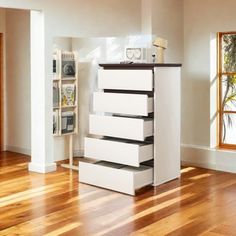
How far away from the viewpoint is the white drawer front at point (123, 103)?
5.34 metres

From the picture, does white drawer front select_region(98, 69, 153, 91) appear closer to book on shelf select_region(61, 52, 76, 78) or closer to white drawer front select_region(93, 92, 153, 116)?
white drawer front select_region(93, 92, 153, 116)

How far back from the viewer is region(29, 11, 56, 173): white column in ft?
19.9

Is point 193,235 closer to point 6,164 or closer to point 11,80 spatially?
point 6,164

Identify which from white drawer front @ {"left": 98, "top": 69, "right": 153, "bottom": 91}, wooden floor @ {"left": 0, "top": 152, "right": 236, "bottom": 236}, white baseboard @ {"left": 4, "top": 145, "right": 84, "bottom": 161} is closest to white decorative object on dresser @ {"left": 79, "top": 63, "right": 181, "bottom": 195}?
white drawer front @ {"left": 98, "top": 69, "right": 153, "bottom": 91}

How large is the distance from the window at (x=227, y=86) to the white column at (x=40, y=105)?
237 cm

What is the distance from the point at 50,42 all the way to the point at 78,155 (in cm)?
188

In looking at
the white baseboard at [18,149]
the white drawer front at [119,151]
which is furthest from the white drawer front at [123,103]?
the white baseboard at [18,149]

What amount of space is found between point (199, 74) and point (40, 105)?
7.39ft

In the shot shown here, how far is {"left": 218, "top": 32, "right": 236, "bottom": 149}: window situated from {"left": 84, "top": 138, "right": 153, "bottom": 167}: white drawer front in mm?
1688

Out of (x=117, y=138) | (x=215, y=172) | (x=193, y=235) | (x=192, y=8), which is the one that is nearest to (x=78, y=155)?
(x=117, y=138)

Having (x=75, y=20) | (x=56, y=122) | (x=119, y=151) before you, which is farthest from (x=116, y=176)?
(x=75, y=20)

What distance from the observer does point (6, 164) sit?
263 inches

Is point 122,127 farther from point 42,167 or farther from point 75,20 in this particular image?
point 75,20

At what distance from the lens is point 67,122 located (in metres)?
6.58
